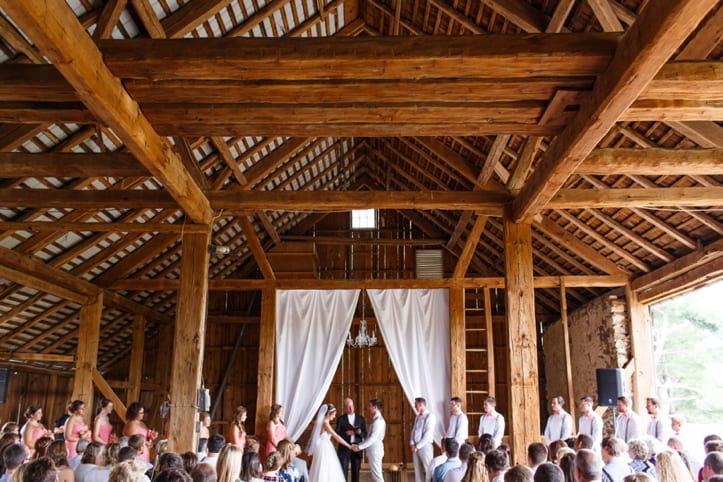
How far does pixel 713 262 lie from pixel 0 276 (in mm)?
9936

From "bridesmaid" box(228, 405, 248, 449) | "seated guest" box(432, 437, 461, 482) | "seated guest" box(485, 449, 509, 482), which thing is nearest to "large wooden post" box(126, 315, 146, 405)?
"bridesmaid" box(228, 405, 248, 449)

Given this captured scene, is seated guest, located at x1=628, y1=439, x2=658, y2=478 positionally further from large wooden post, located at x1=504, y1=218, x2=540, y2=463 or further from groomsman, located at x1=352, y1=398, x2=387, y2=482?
groomsman, located at x1=352, y1=398, x2=387, y2=482

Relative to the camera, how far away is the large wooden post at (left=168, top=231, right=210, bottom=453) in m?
7.07

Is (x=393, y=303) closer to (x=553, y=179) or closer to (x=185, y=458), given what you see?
(x=553, y=179)

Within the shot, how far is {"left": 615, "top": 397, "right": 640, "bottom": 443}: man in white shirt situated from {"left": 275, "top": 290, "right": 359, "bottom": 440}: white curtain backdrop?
4675 mm

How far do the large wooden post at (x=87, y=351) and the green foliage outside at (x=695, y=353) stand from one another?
13.5m

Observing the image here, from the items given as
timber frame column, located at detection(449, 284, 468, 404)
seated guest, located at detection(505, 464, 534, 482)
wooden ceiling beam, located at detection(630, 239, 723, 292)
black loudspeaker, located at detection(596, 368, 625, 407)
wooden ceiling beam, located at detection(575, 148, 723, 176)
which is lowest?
seated guest, located at detection(505, 464, 534, 482)

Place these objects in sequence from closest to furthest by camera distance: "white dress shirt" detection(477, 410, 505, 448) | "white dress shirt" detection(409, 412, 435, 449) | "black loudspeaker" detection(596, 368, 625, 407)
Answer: "white dress shirt" detection(477, 410, 505, 448) < "black loudspeaker" detection(596, 368, 625, 407) < "white dress shirt" detection(409, 412, 435, 449)

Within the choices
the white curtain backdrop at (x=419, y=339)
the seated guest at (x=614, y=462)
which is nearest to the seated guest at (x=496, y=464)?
the seated guest at (x=614, y=462)

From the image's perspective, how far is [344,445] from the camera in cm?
999

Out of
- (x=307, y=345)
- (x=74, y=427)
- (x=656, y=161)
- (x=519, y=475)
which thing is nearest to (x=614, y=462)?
(x=519, y=475)

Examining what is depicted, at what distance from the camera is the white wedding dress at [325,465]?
8.91 m

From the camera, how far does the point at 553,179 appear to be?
6180mm

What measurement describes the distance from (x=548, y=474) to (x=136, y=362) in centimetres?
1187
